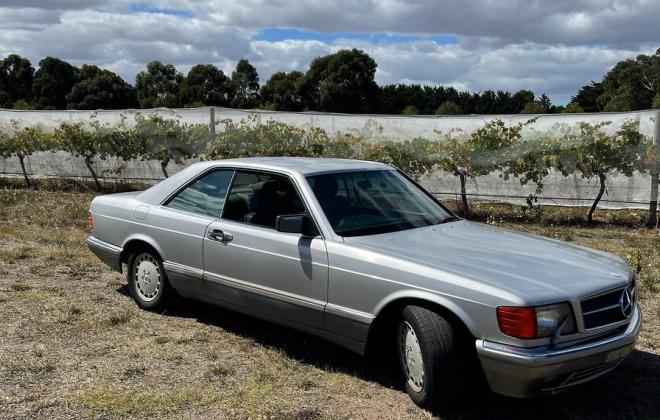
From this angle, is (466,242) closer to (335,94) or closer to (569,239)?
(569,239)

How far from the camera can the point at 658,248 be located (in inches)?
345

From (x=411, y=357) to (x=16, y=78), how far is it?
66.2m

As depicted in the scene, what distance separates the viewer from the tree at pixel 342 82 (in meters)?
65.2

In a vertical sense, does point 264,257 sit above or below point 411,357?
above

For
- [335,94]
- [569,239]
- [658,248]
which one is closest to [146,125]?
[569,239]

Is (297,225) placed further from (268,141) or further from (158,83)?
(158,83)

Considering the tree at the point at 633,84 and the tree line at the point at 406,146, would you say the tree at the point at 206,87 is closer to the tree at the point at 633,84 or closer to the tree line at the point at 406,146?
the tree at the point at 633,84

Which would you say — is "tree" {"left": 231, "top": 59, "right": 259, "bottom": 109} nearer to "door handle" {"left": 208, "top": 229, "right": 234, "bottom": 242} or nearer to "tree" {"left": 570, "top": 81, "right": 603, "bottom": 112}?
"tree" {"left": 570, "top": 81, "right": 603, "bottom": 112}

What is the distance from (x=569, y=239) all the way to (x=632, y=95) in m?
53.5

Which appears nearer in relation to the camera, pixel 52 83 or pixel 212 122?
pixel 212 122

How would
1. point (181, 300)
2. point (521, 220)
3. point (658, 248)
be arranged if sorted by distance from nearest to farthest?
point (181, 300)
point (658, 248)
point (521, 220)

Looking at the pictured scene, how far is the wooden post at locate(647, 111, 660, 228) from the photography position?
10367mm

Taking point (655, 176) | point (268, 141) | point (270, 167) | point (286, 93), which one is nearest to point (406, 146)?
point (268, 141)

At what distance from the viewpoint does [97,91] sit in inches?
2387
